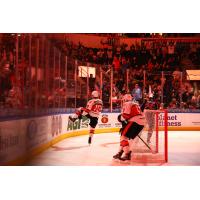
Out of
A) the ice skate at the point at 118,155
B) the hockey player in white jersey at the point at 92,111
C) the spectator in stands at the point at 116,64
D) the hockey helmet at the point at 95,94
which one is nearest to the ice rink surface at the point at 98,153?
the ice skate at the point at 118,155

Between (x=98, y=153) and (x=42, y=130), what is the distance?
2.71 ft

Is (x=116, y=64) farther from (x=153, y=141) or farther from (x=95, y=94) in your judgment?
(x=153, y=141)

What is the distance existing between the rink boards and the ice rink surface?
3.8 inches

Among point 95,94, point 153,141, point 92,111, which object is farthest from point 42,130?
point 153,141

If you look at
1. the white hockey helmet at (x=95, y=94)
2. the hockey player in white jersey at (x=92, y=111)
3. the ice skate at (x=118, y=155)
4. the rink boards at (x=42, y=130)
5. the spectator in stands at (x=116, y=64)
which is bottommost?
the ice skate at (x=118, y=155)

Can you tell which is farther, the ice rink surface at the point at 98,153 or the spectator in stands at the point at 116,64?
the spectator in stands at the point at 116,64

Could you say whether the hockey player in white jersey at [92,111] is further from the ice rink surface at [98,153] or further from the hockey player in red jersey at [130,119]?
the hockey player in red jersey at [130,119]

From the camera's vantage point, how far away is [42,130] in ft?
23.8

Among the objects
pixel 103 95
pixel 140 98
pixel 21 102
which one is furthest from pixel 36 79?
pixel 140 98

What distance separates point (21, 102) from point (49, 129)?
24.2 inches

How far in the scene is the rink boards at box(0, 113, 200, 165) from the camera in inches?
265

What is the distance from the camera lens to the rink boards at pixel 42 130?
22.1ft

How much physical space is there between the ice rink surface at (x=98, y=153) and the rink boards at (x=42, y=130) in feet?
0.32

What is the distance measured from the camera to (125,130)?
7027 millimetres
